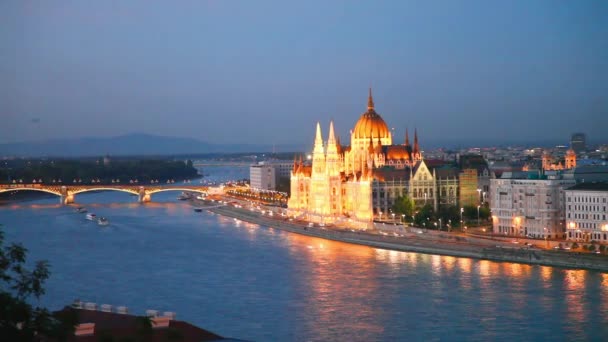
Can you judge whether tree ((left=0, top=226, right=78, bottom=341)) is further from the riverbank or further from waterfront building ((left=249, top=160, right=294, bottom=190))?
waterfront building ((left=249, top=160, right=294, bottom=190))

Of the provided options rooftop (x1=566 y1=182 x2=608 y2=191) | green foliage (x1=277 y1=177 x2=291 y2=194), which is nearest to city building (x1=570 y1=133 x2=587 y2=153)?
green foliage (x1=277 y1=177 x2=291 y2=194)

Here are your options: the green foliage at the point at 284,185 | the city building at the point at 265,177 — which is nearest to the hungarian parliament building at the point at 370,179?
the green foliage at the point at 284,185

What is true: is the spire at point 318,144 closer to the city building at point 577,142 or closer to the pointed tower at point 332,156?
the pointed tower at point 332,156

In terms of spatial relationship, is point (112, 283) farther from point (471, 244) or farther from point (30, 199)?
point (30, 199)

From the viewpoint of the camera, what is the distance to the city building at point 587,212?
24938mm

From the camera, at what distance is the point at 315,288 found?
19781mm

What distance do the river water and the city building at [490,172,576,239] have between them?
3218mm

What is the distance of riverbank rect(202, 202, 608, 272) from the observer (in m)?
22.3

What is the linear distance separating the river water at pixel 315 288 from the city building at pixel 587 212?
3147 mm

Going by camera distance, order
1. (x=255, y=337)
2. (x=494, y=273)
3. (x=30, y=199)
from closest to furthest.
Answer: (x=255, y=337) < (x=494, y=273) < (x=30, y=199)

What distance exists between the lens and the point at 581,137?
7538 centimetres

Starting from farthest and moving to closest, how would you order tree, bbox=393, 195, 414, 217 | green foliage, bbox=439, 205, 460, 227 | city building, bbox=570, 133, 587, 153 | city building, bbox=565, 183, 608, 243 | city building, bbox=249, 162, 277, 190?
city building, bbox=570, 133, 587, 153 < city building, bbox=249, 162, 277, 190 < tree, bbox=393, 195, 414, 217 < green foliage, bbox=439, 205, 460, 227 < city building, bbox=565, 183, 608, 243

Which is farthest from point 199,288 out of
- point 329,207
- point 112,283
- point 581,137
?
point 581,137

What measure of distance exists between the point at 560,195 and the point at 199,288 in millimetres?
10996
